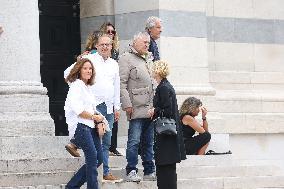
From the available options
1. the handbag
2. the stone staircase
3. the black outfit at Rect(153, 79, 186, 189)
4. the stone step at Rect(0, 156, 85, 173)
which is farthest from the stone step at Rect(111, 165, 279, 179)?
the handbag

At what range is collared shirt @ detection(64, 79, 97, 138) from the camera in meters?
12.5

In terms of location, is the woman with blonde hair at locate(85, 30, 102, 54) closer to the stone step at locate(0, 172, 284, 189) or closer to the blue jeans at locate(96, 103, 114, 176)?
the blue jeans at locate(96, 103, 114, 176)

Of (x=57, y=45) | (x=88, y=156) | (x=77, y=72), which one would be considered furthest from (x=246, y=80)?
(x=88, y=156)

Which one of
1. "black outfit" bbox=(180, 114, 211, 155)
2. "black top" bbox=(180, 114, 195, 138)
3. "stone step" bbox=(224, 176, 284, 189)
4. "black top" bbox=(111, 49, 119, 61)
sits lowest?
"stone step" bbox=(224, 176, 284, 189)

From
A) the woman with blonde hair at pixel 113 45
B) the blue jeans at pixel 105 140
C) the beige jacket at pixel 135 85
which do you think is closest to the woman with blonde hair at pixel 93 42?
the woman with blonde hair at pixel 113 45

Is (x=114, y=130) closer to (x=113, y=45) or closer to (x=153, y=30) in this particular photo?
(x=113, y=45)

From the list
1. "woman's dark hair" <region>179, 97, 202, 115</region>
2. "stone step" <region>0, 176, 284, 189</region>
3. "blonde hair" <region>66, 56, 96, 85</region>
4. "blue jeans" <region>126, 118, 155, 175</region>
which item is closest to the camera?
"blonde hair" <region>66, 56, 96, 85</region>

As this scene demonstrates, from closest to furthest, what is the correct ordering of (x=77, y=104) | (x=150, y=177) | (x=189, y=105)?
(x=77, y=104) < (x=150, y=177) < (x=189, y=105)

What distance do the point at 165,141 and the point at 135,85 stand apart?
4.37 feet

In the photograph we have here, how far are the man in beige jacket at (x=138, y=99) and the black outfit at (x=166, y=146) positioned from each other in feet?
2.32

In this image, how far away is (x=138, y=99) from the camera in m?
13.8

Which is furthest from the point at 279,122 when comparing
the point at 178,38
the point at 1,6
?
the point at 1,6

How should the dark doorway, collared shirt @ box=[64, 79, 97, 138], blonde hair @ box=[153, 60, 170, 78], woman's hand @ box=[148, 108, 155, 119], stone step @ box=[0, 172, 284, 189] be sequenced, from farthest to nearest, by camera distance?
the dark doorway, woman's hand @ box=[148, 108, 155, 119], blonde hair @ box=[153, 60, 170, 78], stone step @ box=[0, 172, 284, 189], collared shirt @ box=[64, 79, 97, 138]

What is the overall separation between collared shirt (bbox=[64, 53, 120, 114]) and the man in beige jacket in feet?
0.73
